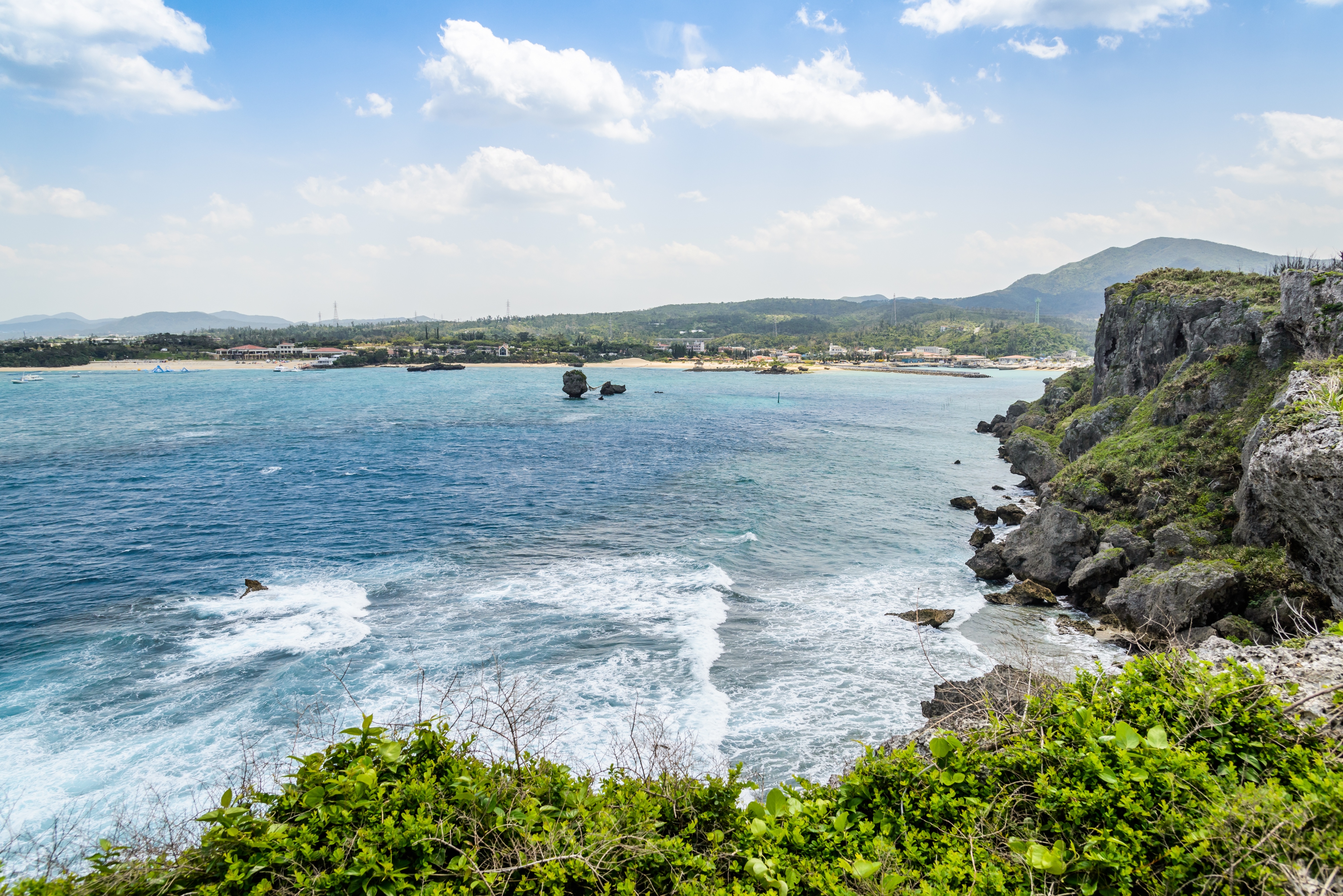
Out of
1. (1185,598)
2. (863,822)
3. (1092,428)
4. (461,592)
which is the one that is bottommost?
(461,592)

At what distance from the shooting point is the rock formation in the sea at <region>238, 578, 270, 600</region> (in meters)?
24.5

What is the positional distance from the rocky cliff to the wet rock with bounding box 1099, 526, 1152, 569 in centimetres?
6

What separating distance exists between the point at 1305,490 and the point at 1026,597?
32.1 ft

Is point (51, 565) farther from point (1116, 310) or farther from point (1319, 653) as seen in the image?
point (1116, 310)

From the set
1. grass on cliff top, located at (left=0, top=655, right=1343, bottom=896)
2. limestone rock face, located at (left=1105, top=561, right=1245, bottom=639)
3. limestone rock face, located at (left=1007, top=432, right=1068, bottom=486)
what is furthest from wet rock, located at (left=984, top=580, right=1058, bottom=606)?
limestone rock face, located at (left=1007, top=432, right=1068, bottom=486)

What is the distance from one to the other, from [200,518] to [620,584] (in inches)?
987

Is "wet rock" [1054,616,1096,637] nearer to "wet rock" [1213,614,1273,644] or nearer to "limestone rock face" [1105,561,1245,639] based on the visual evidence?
"limestone rock face" [1105,561,1245,639]

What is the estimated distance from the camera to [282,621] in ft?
72.7

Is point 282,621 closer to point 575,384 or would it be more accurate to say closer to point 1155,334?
point 1155,334

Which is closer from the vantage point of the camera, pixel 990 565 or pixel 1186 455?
pixel 990 565

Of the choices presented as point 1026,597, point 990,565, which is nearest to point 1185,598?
point 1026,597

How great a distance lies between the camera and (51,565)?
90.1 feet

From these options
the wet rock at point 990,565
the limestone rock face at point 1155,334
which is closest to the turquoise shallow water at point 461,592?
the wet rock at point 990,565

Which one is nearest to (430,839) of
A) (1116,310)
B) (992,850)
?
(992,850)
